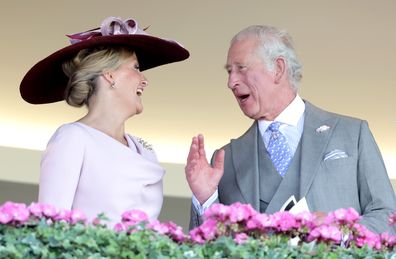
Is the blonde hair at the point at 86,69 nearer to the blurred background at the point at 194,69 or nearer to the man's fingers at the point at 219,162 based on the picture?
the man's fingers at the point at 219,162

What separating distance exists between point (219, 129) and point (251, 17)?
108 cm

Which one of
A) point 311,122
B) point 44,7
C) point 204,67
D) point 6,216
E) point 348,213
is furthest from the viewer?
point 204,67

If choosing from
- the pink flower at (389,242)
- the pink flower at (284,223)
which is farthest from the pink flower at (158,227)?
the pink flower at (389,242)

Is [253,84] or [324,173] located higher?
[253,84]

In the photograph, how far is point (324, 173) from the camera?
10.3ft

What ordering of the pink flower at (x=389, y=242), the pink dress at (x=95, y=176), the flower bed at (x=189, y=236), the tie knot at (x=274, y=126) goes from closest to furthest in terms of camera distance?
the flower bed at (x=189, y=236) < the pink flower at (x=389, y=242) < the pink dress at (x=95, y=176) < the tie knot at (x=274, y=126)

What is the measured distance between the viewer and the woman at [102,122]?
2863 mm

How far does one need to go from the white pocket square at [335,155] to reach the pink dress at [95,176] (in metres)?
0.53

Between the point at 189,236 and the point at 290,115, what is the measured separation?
1348mm

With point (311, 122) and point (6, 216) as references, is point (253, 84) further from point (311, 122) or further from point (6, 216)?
point (6, 216)

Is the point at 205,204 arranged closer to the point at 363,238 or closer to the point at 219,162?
the point at 219,162

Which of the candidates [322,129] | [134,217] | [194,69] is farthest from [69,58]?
[194,69]

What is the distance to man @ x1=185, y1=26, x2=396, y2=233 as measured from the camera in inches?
119

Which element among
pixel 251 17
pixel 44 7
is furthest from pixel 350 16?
pixel 44 7
